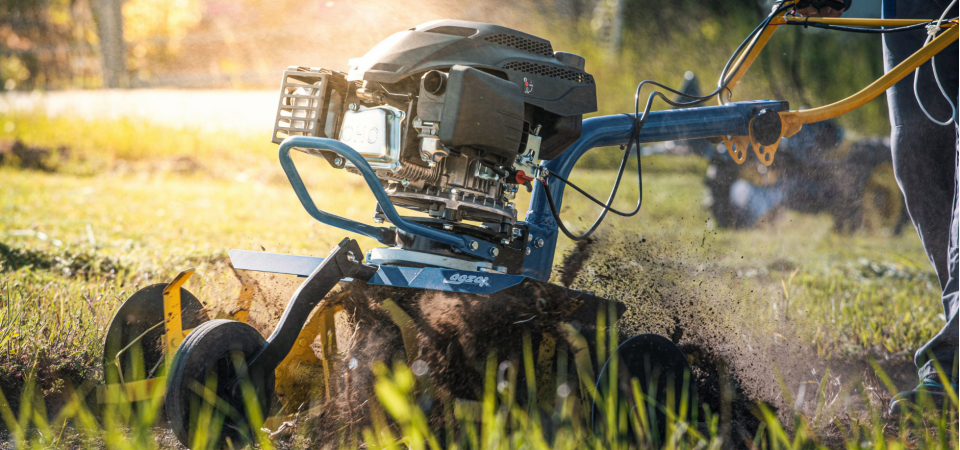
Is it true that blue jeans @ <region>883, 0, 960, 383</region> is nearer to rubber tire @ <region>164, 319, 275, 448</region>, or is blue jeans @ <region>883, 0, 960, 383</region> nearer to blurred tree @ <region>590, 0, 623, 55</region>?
rubber tire @ <region>164, 319, 275, 448</region>

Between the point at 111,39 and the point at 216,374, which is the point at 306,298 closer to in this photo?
the point at 216,374

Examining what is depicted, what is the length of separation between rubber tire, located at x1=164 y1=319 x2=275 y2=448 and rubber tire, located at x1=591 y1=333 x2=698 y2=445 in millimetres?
810

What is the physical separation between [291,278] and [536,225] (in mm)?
769

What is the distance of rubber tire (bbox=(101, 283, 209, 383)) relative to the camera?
2.01m

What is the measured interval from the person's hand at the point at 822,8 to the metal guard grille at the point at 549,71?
1.17 meters

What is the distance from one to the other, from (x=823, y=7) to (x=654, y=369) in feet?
5.53

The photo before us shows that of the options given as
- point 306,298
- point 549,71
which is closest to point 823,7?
point 549,71

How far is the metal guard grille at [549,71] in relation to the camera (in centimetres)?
197

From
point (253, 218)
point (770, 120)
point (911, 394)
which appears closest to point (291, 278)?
point (770, 120)

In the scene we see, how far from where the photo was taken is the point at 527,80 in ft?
6.49

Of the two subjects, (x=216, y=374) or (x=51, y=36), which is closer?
(x=216, y=374)

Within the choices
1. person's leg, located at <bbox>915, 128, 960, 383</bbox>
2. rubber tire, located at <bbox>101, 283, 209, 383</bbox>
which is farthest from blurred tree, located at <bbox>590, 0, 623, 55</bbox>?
rubber tire, located at <bbox>101, 283, 209, 383</bbox>

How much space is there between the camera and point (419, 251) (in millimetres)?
2053

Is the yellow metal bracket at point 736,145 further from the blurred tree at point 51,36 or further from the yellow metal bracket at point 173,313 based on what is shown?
the blurred tree at point 51,36
